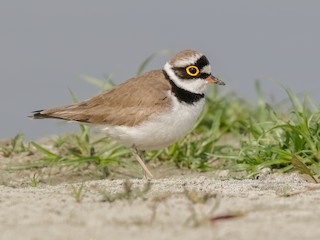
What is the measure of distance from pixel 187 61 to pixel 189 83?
0.22 metres

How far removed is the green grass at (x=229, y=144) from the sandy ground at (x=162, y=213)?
134 cm

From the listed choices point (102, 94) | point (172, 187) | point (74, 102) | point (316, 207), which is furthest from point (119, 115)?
point (316, 207)

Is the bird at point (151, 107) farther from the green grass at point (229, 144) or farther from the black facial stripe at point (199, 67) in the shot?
the green grass at point (229, 144)

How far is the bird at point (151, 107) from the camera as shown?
22.5ft

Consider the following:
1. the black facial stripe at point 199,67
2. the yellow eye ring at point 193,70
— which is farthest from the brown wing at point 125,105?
the yellow eye ring at point 193,70

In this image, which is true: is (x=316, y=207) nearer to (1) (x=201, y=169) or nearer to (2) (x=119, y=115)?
(2) (x=119, y=115)

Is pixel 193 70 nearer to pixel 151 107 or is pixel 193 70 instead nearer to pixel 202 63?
pixel 202 63

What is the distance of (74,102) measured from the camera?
796 cm

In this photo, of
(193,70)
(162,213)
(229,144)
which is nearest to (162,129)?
(193,70)

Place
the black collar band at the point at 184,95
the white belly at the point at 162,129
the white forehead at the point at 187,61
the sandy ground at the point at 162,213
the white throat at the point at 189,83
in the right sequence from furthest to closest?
1. the white forehead at the point at 187,61
2. the white throat at the point at 189,83
3. the black collar band at the point at 184,95
4. the white belly at the point at 162,129
5. the sandy ground at the point at 162,213

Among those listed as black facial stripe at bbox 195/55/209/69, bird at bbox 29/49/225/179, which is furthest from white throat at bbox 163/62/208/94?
black facial stripe at bbox 195/55/209/69

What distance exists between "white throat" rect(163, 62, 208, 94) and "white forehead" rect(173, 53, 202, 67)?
0.08 m

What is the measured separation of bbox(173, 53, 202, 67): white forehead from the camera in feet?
24.0

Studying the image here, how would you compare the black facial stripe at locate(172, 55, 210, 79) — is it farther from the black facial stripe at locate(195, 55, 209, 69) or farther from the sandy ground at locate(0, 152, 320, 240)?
the sandy ground at locate(0, 152, 320, 240)
